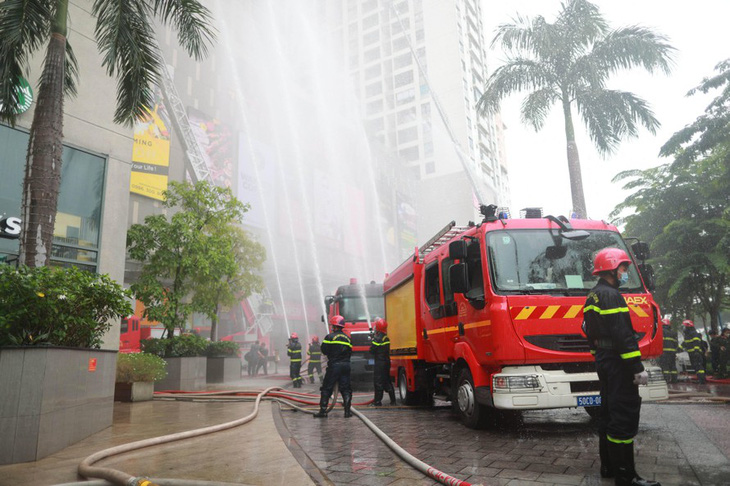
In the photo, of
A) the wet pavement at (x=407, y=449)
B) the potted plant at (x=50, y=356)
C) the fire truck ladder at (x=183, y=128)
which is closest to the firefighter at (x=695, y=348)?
the wet pavement at (x=407, y=449)

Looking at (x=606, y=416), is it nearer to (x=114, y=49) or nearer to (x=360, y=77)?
(x=114, y=49)

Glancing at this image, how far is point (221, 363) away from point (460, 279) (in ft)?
49.5

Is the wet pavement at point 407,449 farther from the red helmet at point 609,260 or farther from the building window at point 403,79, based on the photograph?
the building window at point 403,79

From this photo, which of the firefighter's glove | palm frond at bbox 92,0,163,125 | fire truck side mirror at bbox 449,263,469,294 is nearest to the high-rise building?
palm frond at bbox 92,0,163,125

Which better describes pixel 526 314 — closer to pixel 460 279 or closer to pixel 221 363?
pixel 460 279

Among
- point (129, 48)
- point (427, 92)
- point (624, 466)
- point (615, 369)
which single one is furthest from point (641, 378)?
point (427, 92)

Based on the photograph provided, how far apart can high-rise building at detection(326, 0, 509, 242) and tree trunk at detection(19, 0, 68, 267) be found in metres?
67.8

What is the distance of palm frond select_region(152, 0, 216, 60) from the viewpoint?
9641 millimetres

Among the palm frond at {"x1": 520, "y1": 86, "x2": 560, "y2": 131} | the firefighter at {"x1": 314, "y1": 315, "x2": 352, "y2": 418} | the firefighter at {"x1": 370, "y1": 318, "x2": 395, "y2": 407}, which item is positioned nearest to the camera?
the firefighter at {"x1": 314, "y1": 315, "x2": 352, "y2": 418}

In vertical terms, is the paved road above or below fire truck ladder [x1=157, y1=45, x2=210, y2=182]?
below

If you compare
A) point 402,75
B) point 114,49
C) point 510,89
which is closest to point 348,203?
point 402,75

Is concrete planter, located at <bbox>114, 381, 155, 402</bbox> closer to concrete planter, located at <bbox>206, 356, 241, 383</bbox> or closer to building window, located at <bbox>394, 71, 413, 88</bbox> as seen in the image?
concrete planter, located at <bbox>206, 356, 241, 383</bbox>

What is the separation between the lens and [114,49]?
30.5 feet

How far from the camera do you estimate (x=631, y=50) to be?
15.3 m
